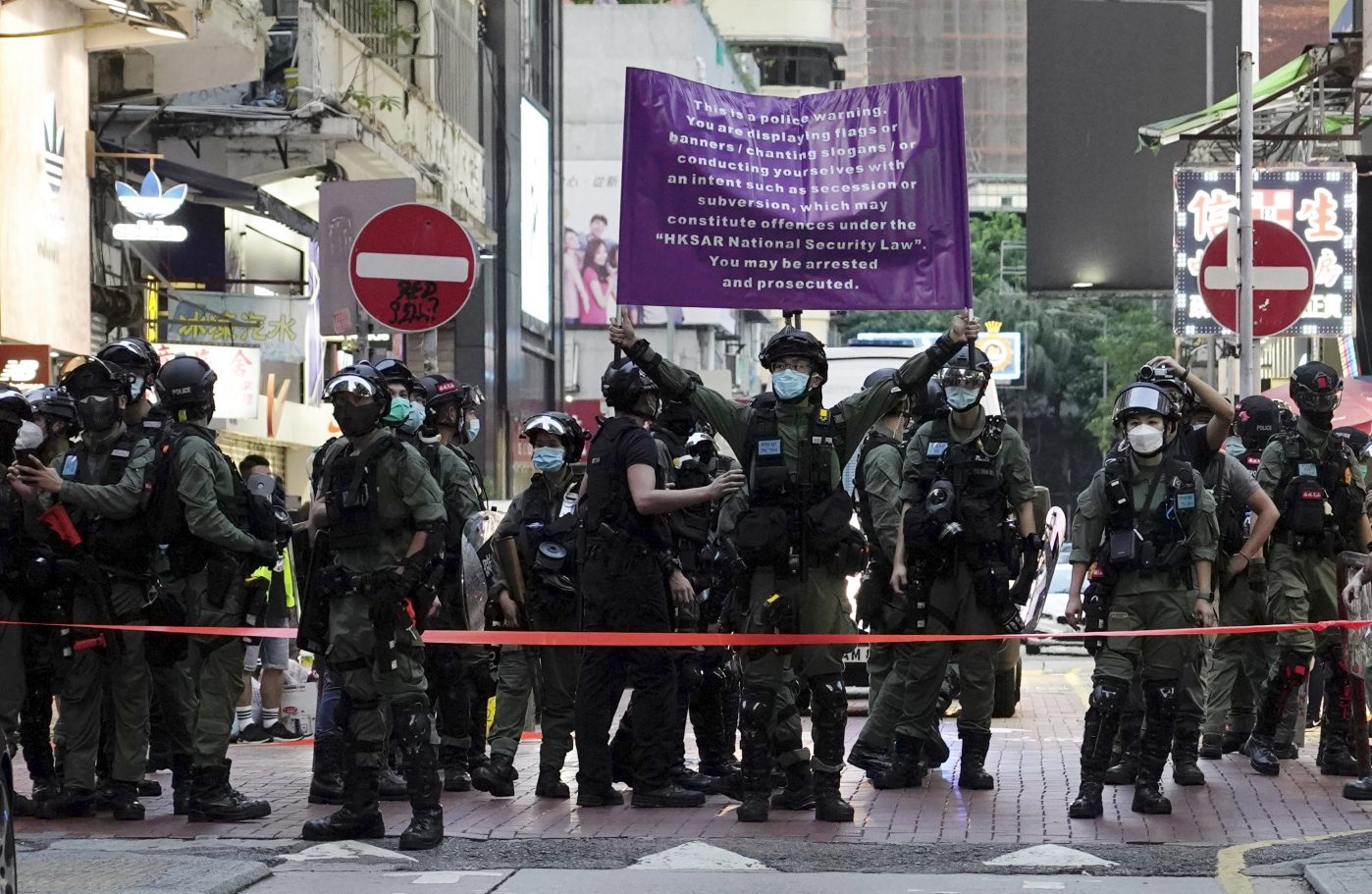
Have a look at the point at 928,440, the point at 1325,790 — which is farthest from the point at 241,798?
the point at 1325,790

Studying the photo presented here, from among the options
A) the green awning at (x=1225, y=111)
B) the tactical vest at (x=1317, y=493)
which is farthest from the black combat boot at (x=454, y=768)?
the green awning at (x=1225, y=111)

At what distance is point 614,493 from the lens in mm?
9711

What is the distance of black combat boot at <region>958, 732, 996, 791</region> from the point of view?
10484 millimetres

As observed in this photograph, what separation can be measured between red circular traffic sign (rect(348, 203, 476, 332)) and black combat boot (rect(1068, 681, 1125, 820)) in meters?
4.02

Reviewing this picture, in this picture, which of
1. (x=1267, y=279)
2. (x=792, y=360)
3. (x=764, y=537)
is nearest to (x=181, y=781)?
(x=764, y=537)

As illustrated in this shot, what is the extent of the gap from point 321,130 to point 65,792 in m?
14.6

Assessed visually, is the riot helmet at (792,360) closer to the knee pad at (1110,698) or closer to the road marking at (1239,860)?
the knee pad at (1110,698)

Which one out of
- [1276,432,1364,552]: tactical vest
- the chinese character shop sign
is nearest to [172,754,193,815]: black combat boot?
[1276,432,1364,552]: tactical vest

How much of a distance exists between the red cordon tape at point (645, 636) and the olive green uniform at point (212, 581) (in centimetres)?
11

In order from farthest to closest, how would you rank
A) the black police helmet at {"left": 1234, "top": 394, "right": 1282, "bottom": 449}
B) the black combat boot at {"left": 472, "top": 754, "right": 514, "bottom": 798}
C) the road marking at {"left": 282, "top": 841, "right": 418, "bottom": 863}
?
the black police helmet at {"left": 1234, "top": 394, "right": 1282, "bottom": 449} < the black combat boot at {"left": 472, "top": 754, "right": 514, "bottom": 798} < the road marking at {"left": 282, "top": 841, "right": 418, "bottom": 863}

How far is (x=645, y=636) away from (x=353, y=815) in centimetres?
155

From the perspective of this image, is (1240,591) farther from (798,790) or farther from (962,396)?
(798,790)

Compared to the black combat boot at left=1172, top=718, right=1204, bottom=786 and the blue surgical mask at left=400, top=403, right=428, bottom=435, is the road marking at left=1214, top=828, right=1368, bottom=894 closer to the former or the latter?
the black combat boot at left=1172, top=718, right=1204, bottom=786

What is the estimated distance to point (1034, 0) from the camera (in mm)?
36938
